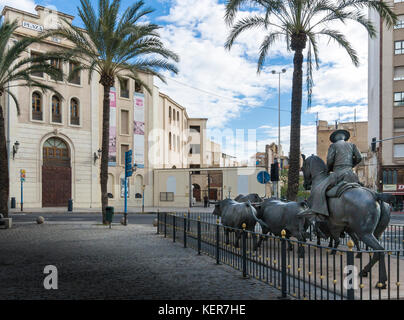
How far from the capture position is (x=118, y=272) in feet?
29.7

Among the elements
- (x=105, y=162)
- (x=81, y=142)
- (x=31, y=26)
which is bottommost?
(x=105, y=162)

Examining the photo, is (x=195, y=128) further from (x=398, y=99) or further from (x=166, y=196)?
(x=398, y=99)

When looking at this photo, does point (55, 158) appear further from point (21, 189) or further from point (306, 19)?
point (306, 19)

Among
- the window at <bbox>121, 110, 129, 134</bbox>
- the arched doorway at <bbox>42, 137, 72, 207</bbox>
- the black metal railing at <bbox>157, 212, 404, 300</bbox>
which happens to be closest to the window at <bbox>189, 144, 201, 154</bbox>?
the window at <bbox>121, 110, 129, 134</bbox>

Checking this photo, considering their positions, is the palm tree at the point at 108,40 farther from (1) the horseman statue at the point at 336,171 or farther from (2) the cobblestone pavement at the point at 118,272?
(1) the horseman statue at the point at 336,171

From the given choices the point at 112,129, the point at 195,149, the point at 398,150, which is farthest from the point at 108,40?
the point at 195,149

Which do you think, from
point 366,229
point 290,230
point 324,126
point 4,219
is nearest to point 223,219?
point 290,230

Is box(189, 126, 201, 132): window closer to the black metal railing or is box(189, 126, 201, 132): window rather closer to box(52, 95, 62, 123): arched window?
box(52, 95, 62, 123): arched window

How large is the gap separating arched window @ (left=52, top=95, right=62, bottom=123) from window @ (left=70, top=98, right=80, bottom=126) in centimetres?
130

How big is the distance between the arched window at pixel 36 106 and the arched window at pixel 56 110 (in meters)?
1.30

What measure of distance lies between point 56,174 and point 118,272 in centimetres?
3065

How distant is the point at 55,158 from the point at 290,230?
3083cm

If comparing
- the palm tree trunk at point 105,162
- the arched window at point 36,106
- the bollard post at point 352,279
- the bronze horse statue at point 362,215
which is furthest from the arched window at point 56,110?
the bollard post at point 352,279

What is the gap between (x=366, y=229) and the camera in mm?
8070
